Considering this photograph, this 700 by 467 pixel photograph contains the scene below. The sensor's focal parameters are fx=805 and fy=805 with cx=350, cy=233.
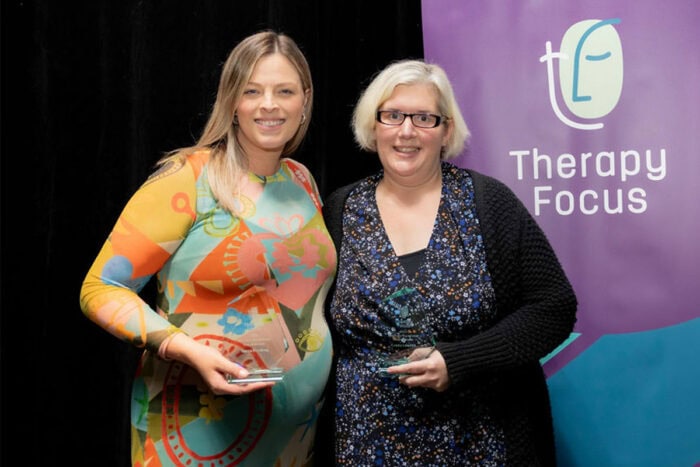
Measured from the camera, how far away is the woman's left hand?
168 centimetres

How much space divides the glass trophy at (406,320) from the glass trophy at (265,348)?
24 cm

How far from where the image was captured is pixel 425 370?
1.69m

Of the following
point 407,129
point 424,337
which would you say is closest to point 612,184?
point 407,129

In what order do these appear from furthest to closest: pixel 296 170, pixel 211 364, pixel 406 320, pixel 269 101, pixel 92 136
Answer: pixel 92 136
pixel 296 170
pixel 269 101
pixel 406 320
pixel 211 364

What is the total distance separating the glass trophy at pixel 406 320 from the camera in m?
1.78

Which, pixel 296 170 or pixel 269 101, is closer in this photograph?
pixel 269 101

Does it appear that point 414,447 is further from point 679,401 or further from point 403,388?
point 679,401

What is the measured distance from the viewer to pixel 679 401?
2.11 metres

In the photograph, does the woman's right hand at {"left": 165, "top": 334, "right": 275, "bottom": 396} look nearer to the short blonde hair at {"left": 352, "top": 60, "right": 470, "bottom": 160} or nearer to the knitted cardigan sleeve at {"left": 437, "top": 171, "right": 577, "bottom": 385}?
the knitted cardigan sleeve at {"left": 437, "top": 171, "right": 577, "bottom": 385}

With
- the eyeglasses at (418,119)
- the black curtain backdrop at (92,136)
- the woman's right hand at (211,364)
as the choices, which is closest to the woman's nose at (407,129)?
the eyeglasses at (418,119)

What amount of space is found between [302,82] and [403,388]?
2.54 feet

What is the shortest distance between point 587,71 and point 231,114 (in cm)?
97

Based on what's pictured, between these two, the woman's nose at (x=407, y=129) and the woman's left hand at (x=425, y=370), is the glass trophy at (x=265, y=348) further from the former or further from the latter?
the woman's nose at (x=407, y=129)

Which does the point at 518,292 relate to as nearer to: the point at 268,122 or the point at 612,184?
the point at 612,184
